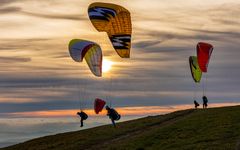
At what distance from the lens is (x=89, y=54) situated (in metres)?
70.2

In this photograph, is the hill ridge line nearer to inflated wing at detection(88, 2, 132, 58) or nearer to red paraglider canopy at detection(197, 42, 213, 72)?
red paraglider canopy at detection(197, 42, 213, 72)

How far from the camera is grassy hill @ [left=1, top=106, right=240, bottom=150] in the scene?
58625mm

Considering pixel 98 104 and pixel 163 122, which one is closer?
pixel 163 122

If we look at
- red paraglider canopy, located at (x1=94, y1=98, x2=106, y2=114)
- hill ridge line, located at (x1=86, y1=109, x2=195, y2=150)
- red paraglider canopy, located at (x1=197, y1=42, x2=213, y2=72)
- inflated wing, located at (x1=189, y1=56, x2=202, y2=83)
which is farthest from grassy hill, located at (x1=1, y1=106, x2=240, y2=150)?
inflated wing, located at (x1=189, y1=56, x2=202, y2=83)

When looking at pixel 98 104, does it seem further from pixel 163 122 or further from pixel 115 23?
pixel 115 23

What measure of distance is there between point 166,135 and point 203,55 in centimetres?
2035

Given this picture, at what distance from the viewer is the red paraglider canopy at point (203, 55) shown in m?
80.6

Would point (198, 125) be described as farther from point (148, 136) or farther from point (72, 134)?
point (72, 134)

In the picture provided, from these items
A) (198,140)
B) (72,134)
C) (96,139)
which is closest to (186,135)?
(198,140)

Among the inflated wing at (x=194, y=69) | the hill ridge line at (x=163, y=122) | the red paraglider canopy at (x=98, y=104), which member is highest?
the inflated wing at (x=194, y=69)

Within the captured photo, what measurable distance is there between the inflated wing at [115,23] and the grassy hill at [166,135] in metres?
10.2

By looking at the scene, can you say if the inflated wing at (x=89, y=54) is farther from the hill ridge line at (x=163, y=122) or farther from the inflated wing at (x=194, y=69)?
the inflated wing at (x=194, y=69)

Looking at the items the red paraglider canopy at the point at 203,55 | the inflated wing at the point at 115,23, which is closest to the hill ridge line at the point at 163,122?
the red paraglider canopy at the point at 203,55

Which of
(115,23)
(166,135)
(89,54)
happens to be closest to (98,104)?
(89,54)
